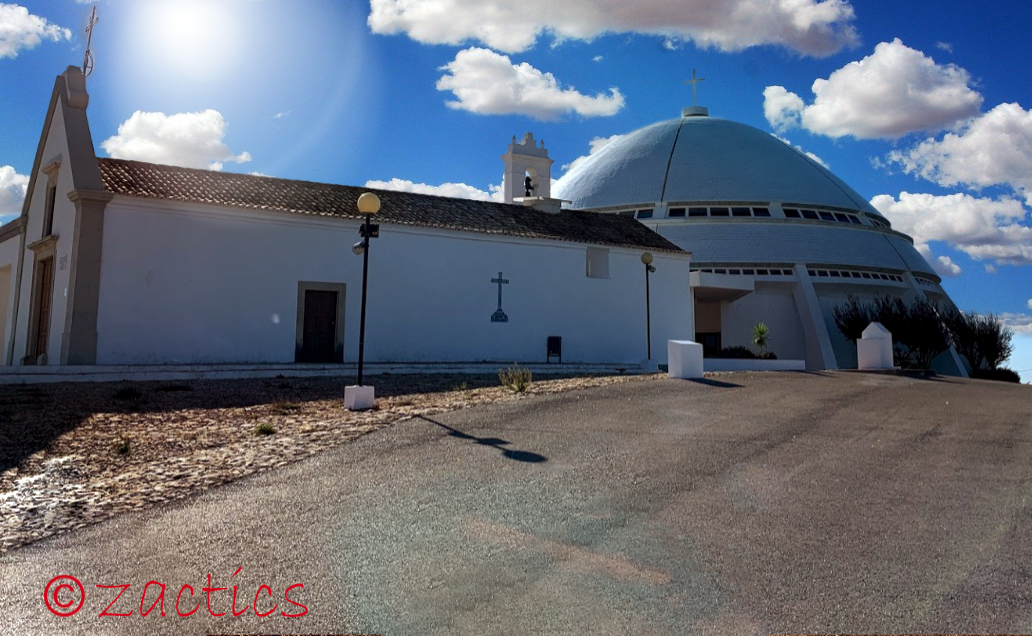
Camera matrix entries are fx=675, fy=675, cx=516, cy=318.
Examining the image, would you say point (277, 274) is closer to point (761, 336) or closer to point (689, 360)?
point (689, 360)

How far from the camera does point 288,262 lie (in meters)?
18.6

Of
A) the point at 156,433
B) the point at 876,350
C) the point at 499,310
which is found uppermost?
the point at 499,310

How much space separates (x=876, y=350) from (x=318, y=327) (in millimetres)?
16004

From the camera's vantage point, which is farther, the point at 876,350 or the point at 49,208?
the point at 876,350

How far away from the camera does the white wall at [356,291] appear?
659 inches

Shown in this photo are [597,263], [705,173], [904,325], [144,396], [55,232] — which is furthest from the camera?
[705,173]

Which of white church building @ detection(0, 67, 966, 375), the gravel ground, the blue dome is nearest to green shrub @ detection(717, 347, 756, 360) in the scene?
white church building @ detection(0, 67, 966, 375)

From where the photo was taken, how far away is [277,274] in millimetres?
18422

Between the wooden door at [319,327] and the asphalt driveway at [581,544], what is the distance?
11.4 meters

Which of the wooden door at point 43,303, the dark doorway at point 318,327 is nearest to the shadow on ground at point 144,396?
the dark doorway at point 318,327

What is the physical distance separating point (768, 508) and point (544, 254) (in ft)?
56.3

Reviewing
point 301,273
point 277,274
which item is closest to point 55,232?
point 277,274

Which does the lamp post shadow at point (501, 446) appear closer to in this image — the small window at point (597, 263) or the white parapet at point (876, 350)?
the white parapet at point (876, 350)

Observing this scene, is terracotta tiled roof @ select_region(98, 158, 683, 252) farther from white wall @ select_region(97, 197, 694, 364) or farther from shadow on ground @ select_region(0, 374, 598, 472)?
shadow on ground @ select_region(0, 374, 598, 472)
